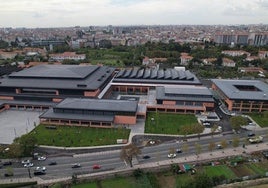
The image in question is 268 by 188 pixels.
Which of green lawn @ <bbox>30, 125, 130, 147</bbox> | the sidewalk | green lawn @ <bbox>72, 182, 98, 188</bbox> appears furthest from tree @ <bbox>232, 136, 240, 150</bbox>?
green lawn @ <bbox>72, 182, 98, 188</bbox>

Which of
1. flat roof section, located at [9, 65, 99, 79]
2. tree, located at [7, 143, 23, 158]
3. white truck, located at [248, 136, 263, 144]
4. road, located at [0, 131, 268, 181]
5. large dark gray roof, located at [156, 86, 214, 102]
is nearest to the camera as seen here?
road, located at [0, 131, 268, 181]

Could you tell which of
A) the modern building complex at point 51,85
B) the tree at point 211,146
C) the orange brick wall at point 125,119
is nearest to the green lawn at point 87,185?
the orange brick wall at point 125,119

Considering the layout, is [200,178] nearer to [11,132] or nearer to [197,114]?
[197,114]

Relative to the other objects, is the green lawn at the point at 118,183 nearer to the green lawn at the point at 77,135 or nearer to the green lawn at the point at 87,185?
the green lawn at the point at 87,185

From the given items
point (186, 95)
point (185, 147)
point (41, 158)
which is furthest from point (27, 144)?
point (186, 95)

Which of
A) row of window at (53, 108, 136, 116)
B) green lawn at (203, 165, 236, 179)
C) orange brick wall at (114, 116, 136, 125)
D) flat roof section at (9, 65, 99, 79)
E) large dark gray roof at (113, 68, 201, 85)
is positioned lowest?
green lawn at (203, 165, 236, 179)

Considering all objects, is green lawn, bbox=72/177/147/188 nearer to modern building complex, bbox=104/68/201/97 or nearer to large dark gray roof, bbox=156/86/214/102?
large dark gray roof, bbox=156/86/214/102

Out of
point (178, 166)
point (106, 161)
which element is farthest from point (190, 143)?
point (106, 161)
